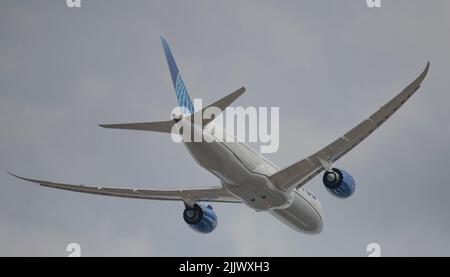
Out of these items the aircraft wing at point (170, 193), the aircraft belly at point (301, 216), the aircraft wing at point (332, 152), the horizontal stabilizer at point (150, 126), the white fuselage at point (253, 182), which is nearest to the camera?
the horizontal stabilizer at point (150, 126)

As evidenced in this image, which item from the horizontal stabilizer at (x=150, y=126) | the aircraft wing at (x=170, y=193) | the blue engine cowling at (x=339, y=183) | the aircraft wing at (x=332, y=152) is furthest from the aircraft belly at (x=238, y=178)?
the aircraft wing at (x=170, y=193)

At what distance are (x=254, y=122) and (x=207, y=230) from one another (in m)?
8.78

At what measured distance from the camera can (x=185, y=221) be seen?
44.0 metres

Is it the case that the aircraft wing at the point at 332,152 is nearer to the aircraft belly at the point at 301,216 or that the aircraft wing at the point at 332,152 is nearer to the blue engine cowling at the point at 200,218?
the aircraft belly at the point at 301,216

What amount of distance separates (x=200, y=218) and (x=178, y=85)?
311 inches

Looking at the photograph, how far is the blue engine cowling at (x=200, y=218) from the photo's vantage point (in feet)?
143

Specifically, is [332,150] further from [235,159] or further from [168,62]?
[168,62]

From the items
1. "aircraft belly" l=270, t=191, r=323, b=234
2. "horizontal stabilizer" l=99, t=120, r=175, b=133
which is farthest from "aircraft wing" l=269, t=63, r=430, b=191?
"horizontal stabilizer" l=99, t=120, r=175, b=133

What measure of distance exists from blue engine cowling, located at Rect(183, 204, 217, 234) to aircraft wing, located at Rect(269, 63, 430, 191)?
20.4 ft

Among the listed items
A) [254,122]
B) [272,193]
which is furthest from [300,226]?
[254,122]

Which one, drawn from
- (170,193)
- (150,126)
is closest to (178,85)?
(170,193)

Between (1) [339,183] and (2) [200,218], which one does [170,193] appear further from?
(1) [339,183]

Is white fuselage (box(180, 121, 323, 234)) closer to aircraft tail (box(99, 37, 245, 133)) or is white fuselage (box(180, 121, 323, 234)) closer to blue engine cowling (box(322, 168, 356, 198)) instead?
aircraft tail (box(99, 37, 245, 133))

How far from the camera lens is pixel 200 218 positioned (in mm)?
43750
